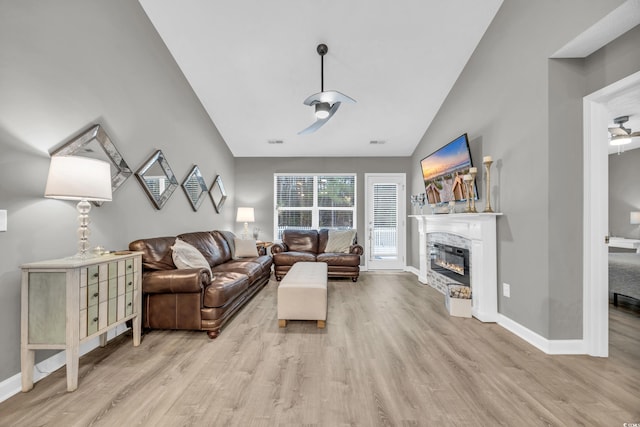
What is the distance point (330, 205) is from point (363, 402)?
4.70 m

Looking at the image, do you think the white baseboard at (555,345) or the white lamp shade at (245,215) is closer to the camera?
the white baseboard at (555,345)

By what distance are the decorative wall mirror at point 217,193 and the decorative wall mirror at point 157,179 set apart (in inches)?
47.8

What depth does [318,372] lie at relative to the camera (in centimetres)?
199

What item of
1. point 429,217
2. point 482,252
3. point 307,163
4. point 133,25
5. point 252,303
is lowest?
point 252,303

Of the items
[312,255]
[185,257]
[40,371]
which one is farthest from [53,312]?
[312,255]

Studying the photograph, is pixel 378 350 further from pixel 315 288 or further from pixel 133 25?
pixel 133 25

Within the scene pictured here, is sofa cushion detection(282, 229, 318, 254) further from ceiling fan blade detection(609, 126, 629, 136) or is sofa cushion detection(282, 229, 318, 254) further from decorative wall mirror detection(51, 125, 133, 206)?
ceiling fan blade detection(609, 126, 629, 136)

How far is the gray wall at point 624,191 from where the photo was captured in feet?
15.4

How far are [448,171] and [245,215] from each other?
3924mm

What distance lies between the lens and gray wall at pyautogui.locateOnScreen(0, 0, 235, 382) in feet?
5.96

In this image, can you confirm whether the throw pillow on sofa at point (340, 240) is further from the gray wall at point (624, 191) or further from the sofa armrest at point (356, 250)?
the gray wall at point (624, 191)

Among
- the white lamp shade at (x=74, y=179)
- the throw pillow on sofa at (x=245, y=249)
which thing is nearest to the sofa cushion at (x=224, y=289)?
the white lamp shade at (x=74, y=179)

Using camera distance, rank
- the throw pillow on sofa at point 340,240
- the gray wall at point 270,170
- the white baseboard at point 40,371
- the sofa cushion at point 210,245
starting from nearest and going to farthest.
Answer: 1. the white baseboard at point 40,371
2. the sofa cushion at point 210,245
3. the throw pillow on sofa at point 340,240
4. the gray wall at point 270,170

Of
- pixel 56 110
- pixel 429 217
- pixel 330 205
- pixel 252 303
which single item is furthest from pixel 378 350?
pixel 330 205
